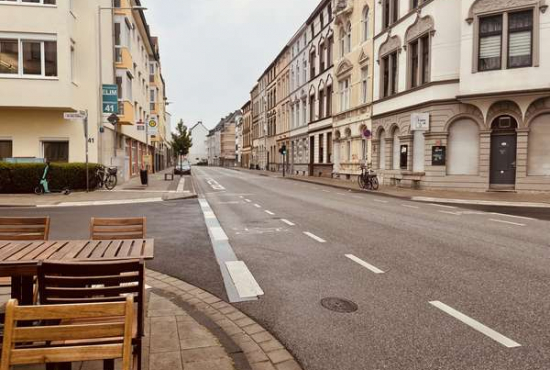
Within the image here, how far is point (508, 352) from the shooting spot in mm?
3725

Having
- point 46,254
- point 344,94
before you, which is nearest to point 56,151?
point 46,254

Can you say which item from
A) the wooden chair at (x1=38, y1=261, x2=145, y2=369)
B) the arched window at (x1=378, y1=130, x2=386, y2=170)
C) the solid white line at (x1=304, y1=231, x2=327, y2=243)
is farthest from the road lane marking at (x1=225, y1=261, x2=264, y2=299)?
the arched window at (x1=378, y1=130, x2=386, y2=170)

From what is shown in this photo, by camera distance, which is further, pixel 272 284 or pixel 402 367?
pixel 272 284

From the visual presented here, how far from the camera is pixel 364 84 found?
31.9m

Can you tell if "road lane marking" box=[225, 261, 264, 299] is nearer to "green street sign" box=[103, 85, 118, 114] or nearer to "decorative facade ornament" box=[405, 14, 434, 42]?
"green street sign" box=[103, 85, 118, 114]

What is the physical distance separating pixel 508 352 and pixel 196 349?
2767 millimetres

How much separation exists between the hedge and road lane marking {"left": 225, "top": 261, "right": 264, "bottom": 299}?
49.3ft

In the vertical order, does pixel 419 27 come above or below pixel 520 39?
above

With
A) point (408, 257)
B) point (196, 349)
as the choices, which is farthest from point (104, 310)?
point (408, 257)

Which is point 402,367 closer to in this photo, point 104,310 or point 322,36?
point 104,310

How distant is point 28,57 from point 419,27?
66.1 ft

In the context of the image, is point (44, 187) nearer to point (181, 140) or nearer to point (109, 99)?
point (109, 99)

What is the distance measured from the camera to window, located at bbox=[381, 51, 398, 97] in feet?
88.7

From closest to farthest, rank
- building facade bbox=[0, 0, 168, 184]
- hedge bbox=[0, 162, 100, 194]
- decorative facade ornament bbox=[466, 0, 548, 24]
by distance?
1. hedge bbox=[0, 162, 100, 194]
2. building facade bbox=[0, 0, 168, 184]
3. decorative facade ornament bbox=[466, 0, 548, 24]
